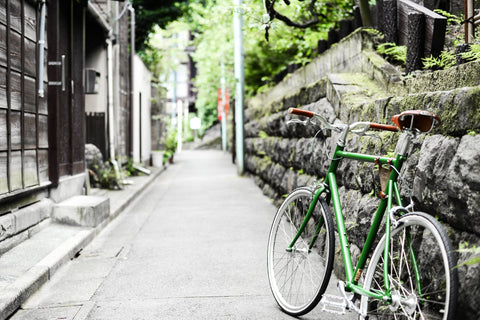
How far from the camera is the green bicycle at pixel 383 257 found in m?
2.74

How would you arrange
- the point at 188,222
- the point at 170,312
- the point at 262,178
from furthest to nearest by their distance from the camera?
1. the point at 262,178
2. the point at 188,222
3. the point at 170,312

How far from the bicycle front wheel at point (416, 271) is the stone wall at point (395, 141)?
13 centimetres

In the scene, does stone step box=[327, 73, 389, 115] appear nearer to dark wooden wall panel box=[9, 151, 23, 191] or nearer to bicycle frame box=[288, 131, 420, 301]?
bicycle frame box=[288, 131, 420, 301]

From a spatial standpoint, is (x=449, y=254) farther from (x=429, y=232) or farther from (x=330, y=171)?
(x=330, y=171)

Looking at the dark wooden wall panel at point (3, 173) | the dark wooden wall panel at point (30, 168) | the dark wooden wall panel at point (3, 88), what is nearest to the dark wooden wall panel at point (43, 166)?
the dark wooden wall panel at point (30, 168)

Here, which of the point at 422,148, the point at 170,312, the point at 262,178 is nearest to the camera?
the point at 422,148

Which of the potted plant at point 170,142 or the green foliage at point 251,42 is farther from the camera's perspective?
the potted plant at point 170,142

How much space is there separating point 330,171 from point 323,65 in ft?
14.1

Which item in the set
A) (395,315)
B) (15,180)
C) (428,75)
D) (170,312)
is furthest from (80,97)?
(395,315)

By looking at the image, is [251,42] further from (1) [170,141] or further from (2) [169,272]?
(2) [169,272]

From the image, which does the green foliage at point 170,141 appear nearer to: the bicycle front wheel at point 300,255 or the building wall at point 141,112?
the building wall at point 141,112

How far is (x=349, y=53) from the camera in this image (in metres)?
6.64

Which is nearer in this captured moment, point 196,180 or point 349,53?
point 349,53

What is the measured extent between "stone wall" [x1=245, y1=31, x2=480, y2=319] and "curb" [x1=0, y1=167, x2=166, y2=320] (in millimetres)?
2567
